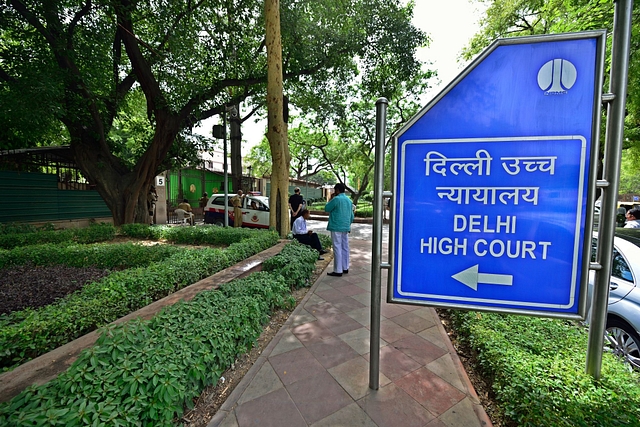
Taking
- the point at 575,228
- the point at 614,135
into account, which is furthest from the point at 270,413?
the point at 614,135

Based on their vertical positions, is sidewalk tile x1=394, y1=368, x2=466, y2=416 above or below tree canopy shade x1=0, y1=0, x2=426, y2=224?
below

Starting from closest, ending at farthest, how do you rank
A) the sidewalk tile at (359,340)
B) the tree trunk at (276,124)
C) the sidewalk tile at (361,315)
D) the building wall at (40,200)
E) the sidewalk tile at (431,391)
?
the sidewalk tile at (431,391) < the sidewalk tile at (359,340) < the sidewalk tile at (361,315) < the tree trunk at (276,124) < the building wall at (40,200)

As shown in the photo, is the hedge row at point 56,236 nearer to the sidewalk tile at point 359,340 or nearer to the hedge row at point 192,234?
the hedge row at point 192,234

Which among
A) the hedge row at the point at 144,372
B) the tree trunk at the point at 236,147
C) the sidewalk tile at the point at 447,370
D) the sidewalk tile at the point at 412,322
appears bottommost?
the sidewalk tile at the point at 412,322

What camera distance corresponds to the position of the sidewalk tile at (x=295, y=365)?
2.35 m

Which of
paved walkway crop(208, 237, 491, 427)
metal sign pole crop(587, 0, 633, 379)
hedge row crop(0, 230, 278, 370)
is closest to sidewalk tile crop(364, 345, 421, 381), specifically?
paved walkway crop(208, 237, 491, 427)

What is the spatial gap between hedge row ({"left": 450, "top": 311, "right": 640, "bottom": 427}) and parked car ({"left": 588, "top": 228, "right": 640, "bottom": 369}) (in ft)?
1.17

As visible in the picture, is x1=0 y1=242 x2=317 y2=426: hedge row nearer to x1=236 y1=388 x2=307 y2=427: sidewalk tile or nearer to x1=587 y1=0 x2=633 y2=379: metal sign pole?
x1=236 y1=388 x2=307 y2=427: sidewalk tile

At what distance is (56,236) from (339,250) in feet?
21.5

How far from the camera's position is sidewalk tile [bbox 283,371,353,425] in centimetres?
196

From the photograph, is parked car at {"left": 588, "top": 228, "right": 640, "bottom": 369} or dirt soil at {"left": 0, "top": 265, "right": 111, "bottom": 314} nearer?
parked car at {"left": 588, "top": 228, "right": 640, "bottom": 369}

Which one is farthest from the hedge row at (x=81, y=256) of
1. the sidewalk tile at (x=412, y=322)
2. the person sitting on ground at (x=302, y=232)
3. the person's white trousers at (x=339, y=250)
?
the sidewalk tile at (x=412, y=322)

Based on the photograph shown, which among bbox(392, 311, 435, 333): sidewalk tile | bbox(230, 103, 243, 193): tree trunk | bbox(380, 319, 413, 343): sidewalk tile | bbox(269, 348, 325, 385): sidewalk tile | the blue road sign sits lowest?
bbox(392, 311, 435, 333): sidewalk tile

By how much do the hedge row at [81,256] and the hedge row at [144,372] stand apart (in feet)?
10.9
